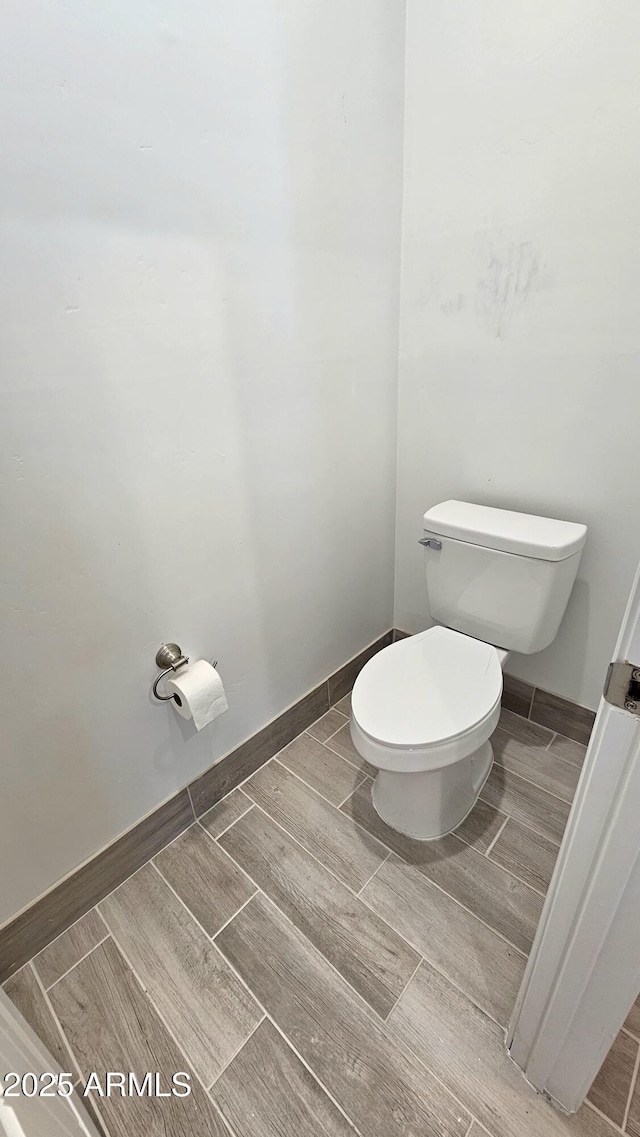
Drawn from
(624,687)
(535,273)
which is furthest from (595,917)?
(535,273)

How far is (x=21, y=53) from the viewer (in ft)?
2.30

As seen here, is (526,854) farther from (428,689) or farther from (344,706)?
(344,706)

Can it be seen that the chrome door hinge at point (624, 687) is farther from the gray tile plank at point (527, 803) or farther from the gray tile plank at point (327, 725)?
the gray tile plank at point (327, 725)

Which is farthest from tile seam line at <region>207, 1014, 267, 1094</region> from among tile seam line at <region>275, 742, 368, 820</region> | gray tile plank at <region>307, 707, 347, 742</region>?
gray tile plank at <region>307, 707, 347, 742</region>

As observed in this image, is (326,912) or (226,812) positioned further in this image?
(226,812)

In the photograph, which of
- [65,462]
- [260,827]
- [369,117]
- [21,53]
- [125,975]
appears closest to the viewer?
[21,53]

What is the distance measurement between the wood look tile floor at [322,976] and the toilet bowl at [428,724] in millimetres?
74

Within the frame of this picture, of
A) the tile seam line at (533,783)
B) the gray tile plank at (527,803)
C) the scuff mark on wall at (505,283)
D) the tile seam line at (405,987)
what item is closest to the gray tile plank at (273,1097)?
the tile seam line at (405,987)

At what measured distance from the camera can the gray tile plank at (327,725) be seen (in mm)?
1674

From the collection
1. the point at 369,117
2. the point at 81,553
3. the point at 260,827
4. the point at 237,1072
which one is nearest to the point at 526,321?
the point at 369,117

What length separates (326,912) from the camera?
116 centimetres

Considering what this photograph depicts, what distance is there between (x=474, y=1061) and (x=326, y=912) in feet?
1.29

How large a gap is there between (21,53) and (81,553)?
78 centimetres

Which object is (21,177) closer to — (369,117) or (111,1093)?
(369,117)
